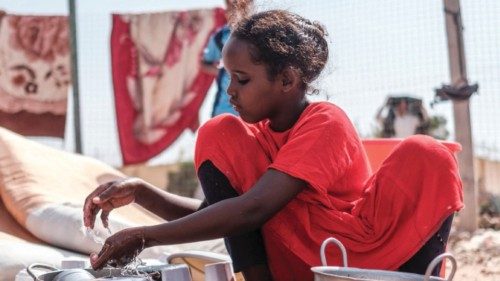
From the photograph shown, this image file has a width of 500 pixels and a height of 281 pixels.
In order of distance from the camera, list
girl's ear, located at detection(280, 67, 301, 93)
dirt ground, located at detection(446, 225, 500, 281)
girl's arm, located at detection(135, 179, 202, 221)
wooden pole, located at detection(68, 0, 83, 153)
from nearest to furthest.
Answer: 1. girl's ear, located at detection(280, 67, 301, 93)
2. girl's arm, located at detection(135, 179, 202, 221)
3. dirt ground, located at detection(446, 225, 500, 281)
4. wooden pole, located at detection(68, 0, 83, 153)

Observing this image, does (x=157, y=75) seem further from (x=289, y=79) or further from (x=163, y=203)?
(x=289, y=79)

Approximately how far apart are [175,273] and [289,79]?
0.56 metres

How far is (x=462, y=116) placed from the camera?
525 centimetres

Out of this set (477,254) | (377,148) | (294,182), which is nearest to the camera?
(294,182)

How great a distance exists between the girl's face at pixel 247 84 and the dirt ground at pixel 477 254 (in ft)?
7.30

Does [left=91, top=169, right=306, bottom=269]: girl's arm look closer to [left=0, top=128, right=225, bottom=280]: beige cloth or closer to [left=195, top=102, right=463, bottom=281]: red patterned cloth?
[left=195, top=102, right=463, bottom=281]: red patterned cloth

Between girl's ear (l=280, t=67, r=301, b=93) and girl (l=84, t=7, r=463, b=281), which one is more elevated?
girl's ear (l=280, t=67, r=301, b=93)

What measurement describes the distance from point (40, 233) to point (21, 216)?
14 centimetres

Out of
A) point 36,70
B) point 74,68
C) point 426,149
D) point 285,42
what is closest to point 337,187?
point 426,149

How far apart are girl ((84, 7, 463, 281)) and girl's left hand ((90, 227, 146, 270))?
0.11 ft

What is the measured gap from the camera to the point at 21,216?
3160 mm

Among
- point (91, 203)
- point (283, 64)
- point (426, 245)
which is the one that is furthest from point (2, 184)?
point (426, 245)

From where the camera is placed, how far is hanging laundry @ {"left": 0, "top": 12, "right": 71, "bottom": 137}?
6.47 m

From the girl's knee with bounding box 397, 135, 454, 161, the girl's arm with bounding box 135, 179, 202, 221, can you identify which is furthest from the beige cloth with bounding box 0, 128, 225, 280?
the girl's knee with bounding box 397, 135, 454, 161
